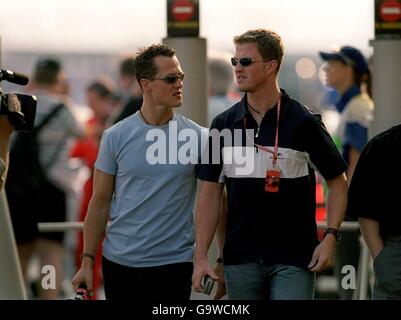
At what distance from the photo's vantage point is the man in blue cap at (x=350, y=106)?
27.1ft

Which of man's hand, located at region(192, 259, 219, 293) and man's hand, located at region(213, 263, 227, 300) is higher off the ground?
man's hand, located at region(192, 259, 219, 293)

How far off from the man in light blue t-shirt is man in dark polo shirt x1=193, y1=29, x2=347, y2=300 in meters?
0.16

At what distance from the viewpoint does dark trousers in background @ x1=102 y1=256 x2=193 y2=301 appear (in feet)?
19.8

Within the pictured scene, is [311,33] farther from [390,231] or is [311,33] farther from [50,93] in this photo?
[390,231]

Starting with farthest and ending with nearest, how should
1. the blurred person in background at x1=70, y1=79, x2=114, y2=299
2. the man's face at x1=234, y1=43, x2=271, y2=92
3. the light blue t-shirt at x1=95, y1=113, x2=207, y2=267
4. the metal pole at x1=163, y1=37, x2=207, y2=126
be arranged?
the blurred person in background at x1=70, y1=79, x2=114, y2=299, the metal pole at x1=163, y1=37, x2=207, y2=126, the light blue t-shirt at x1=95, y1=113, x2=207, y2=267, the man's face at x1=234, y1=43, x2=271, y2=92

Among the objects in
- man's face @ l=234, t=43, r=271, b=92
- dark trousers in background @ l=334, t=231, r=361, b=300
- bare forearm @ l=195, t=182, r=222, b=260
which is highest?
man's face @ l=234, t=43, r=271, b=92

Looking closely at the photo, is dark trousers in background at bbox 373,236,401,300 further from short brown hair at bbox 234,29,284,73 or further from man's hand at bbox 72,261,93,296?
man's hand at bbox 72,261,93,296

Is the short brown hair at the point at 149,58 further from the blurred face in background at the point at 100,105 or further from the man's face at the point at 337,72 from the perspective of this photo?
the blurred face in background at the point at 100,105

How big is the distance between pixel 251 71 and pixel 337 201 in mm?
636

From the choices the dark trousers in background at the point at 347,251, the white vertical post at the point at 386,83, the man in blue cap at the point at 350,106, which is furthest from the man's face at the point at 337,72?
the white vertical post at the point at 386,83

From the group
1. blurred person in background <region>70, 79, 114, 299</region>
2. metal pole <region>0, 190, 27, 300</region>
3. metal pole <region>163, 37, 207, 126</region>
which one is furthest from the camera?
blurred person in background <region>70, 79, 114, 299</region>

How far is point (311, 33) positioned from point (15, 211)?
2429 millimetres

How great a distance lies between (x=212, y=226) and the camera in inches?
232

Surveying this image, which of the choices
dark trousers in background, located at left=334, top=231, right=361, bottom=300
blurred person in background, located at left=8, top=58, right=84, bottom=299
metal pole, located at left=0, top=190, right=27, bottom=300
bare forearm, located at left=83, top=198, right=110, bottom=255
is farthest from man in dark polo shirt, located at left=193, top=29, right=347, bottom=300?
blurred person in background, located at left=8, top=58, right=84, bottom=299
